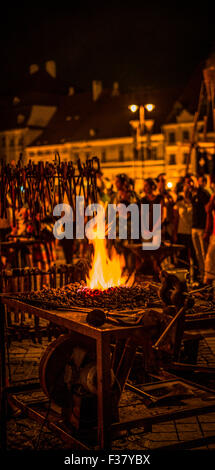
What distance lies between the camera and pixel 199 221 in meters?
10.8

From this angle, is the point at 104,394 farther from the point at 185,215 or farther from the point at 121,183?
the point at 185,215

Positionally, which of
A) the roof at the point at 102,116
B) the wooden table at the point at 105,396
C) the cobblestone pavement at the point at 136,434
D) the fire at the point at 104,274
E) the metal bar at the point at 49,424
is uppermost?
the roof at the point at 102,116

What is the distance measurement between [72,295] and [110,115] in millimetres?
54954

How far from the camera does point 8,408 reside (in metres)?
4.91

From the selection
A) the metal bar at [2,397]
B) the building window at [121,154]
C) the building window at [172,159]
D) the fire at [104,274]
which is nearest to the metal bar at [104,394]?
the metal bar at [2,397]

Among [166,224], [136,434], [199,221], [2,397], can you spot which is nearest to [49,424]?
[2,397]

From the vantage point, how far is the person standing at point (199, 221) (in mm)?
10547

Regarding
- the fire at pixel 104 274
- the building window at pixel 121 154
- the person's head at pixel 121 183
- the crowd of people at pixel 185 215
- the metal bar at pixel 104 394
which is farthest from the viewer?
the building window at pixel 121 154

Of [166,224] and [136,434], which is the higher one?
[166,224]

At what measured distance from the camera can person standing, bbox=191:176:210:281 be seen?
1055cm

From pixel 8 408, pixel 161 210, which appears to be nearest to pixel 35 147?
pixel 161 210

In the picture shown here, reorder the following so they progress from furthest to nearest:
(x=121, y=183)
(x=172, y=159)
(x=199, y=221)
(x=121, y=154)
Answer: (x=121, y=154), (x=172, y=159), (x=199, y=221), (x=121, y=183)

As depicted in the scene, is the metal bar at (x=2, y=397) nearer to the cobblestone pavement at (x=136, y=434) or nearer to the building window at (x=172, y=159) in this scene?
the cobblestone pavement at (x=136, y=434)

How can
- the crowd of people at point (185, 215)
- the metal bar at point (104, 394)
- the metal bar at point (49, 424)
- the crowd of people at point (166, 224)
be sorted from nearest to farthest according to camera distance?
the metal bar at point (104, 394), the metal bar at point (49, 424), the crowd of people at point (185, 215), the crowd of people at point (166, 224)
